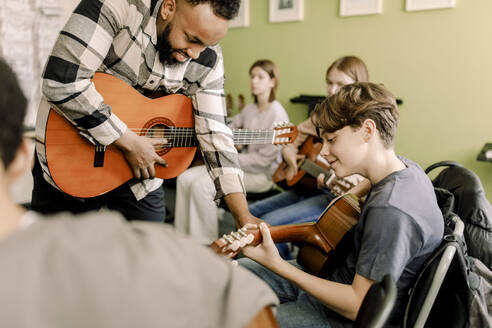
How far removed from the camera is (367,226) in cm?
99

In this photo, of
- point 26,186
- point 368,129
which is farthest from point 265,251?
point 26,186

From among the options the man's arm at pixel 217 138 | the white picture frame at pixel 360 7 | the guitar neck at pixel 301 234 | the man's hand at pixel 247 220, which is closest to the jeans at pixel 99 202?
the man's arm at pixel 217 138

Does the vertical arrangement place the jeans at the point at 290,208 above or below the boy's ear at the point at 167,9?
below

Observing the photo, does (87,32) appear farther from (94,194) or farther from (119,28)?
(94,194)

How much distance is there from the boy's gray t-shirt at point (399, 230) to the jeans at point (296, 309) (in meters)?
0.21

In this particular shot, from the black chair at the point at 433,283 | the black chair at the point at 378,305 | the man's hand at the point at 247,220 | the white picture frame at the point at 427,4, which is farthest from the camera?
the white picture frame at the point at 427,4

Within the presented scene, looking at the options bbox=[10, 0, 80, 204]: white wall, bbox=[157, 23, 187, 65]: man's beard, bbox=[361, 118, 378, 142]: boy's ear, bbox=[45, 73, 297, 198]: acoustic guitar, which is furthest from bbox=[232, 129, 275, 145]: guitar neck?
bbox=[10, 0, 80, 204]: white wall

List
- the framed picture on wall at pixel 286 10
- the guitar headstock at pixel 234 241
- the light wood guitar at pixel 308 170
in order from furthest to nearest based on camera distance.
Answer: the framed picture on wall at pixel 286 10 < the light wood guitar at pixel 308 170 < the guitar headstock at pixel 234 241

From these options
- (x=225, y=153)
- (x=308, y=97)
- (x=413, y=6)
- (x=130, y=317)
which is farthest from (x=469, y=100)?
(x=130, y=317)

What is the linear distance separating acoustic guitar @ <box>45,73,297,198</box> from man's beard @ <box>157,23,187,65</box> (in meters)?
0.17

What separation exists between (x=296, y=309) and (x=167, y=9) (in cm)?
106

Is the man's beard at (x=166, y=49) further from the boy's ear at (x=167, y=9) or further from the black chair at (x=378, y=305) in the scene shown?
the black chair at (x=378, y=305)

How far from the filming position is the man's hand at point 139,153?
135 cm

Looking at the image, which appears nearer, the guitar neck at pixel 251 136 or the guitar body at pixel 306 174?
the guitar neck at pixel 251 136
